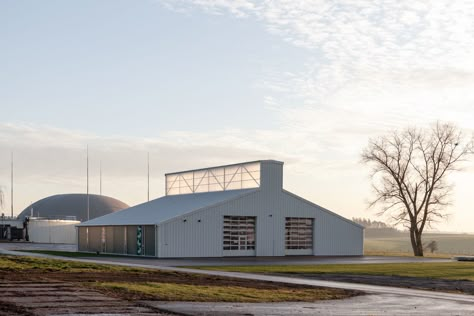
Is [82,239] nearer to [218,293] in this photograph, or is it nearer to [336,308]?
[218,293]

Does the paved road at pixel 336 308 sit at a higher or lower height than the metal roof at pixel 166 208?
lower

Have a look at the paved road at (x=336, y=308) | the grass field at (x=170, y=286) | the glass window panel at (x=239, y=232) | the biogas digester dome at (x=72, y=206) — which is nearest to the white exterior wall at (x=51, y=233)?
the biogas digester dome at (x=72, y=206)

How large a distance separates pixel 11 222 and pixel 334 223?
57139mm

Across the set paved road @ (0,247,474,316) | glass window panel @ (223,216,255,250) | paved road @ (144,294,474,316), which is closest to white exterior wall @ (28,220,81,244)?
glass window panel @ (223,216,255,250)

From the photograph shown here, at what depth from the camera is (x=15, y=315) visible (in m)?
15.9

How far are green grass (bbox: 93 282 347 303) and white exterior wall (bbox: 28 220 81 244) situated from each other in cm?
8036

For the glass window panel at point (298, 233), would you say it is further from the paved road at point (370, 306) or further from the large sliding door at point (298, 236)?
the paved road at point (370, 306)

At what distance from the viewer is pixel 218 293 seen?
22891mm

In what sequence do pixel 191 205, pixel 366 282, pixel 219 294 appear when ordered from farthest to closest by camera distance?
pixel 191 205, pixel 366 282, pixel 219 294

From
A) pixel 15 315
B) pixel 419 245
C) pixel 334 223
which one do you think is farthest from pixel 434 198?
pixel 15 315

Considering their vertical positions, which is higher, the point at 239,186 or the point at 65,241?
the point at 239,186

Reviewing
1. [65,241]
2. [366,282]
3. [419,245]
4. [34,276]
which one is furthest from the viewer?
Result: [65,241]

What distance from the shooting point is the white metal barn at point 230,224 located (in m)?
55.8

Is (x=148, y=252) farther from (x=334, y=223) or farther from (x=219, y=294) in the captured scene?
(x=219, y=294)
